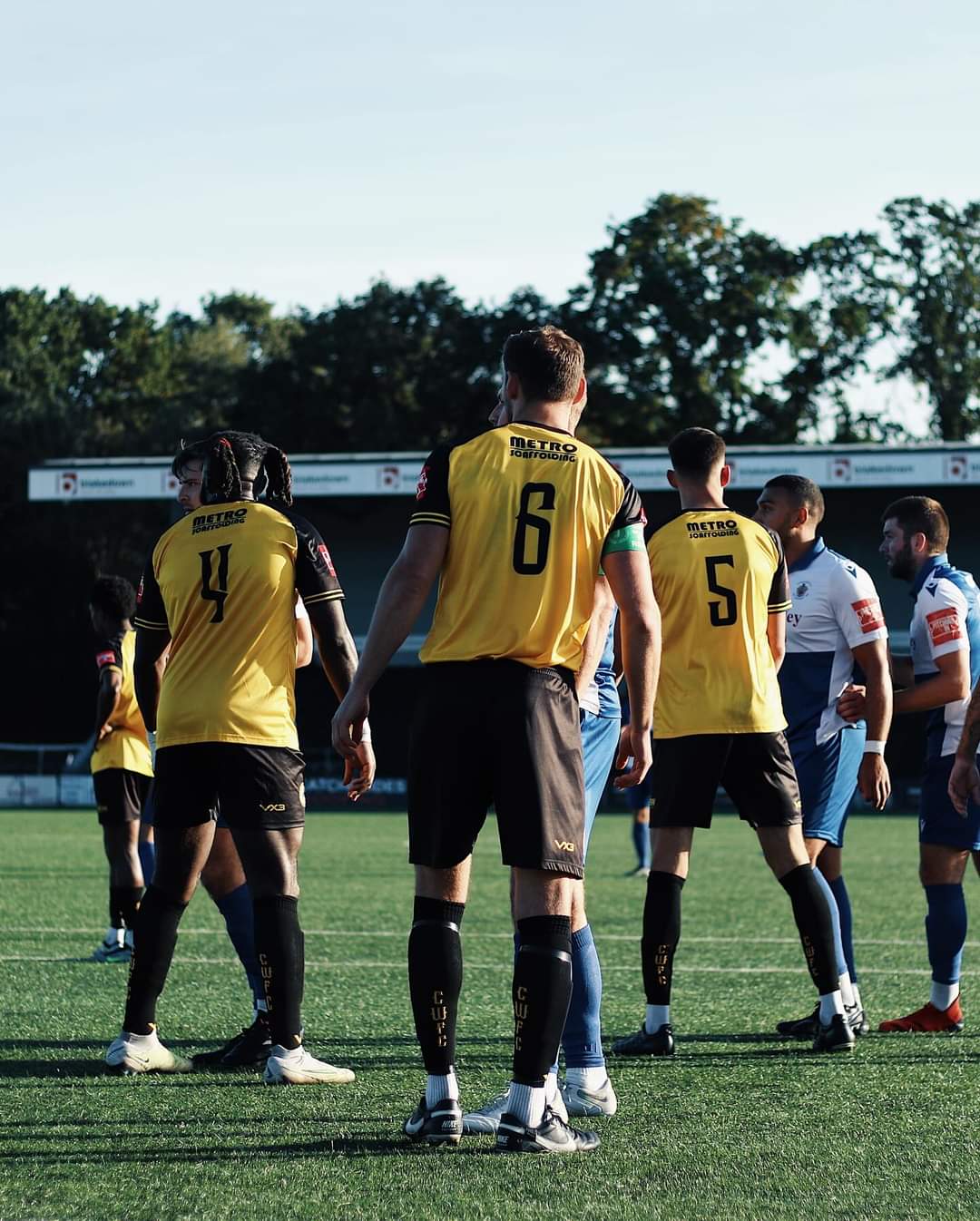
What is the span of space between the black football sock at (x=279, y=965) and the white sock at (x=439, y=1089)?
1.01 metres

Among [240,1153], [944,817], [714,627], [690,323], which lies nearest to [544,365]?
[714,627]

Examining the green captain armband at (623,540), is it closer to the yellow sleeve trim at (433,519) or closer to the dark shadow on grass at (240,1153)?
the yellow sleeve trim at (433,519)

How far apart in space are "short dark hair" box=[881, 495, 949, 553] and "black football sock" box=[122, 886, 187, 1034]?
3346 mm

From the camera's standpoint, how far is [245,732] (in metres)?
5.36

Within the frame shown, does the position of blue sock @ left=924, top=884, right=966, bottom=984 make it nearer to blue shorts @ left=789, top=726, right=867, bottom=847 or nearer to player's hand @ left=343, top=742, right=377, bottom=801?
blue shorts @ left=789, top=726, right=867, bottom=847

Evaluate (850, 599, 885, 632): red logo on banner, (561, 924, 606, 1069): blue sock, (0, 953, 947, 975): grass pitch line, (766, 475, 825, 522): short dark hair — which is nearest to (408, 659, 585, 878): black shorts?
(561, 924, 606, 1069): blue sock

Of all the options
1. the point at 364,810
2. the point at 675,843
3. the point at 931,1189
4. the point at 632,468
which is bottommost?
the point at 364,810

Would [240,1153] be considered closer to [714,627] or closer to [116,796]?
[714,627]

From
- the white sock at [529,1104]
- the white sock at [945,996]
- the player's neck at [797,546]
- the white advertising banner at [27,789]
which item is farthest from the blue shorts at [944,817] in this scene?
the white advertising banner at [27,789]

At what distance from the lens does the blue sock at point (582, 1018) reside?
4906 millimetres

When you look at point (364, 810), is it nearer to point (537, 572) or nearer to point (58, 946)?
point (58, 946)

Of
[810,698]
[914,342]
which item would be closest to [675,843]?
[810,698]

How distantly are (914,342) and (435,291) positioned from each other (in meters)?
14.2

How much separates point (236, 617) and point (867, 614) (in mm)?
2702
